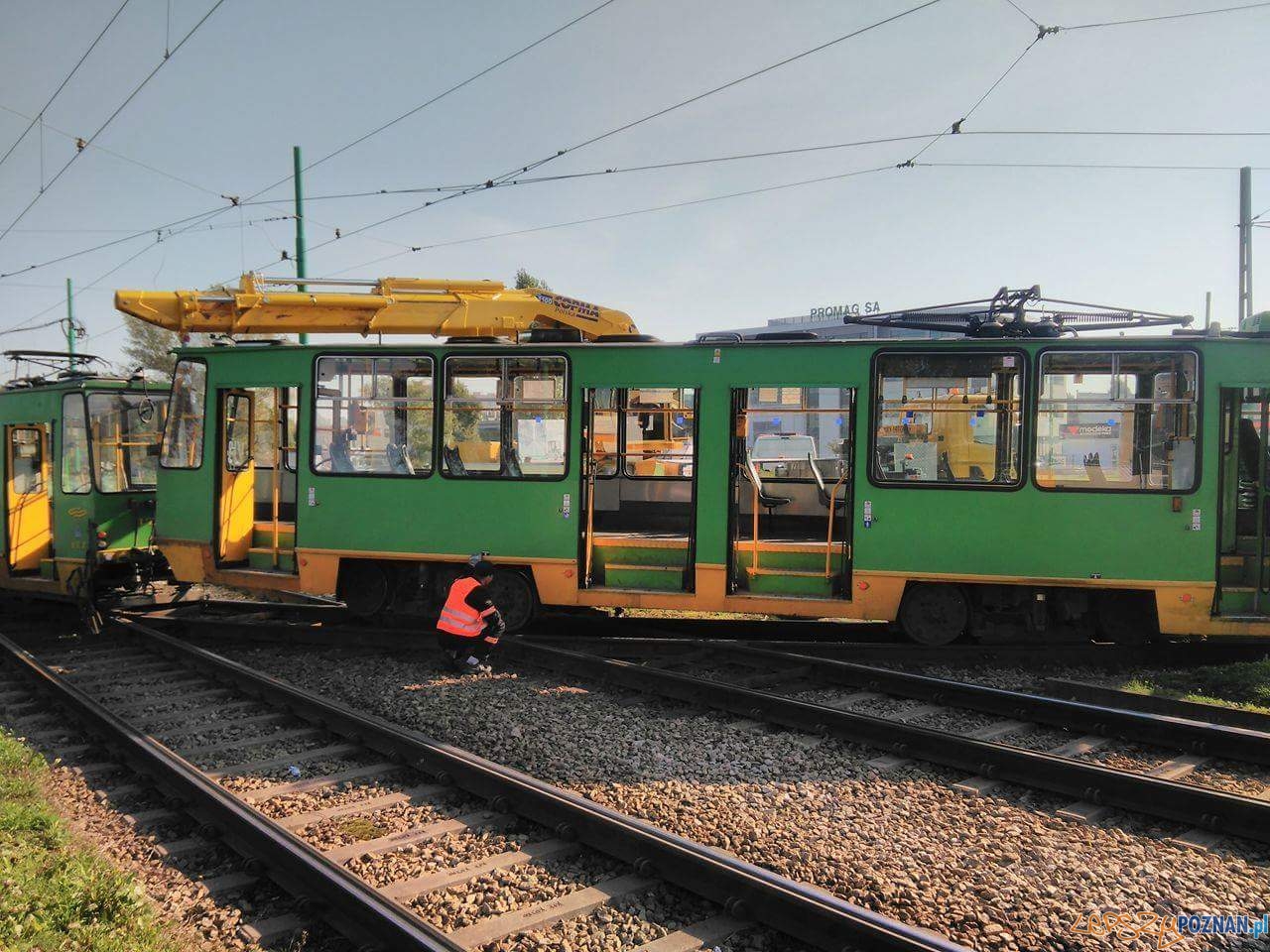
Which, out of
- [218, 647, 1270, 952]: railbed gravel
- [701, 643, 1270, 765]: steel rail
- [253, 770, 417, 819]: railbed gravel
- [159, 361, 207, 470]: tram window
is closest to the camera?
[218, 647, 1270, 952]: railbed gravel

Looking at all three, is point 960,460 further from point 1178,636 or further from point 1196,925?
point 1196,925

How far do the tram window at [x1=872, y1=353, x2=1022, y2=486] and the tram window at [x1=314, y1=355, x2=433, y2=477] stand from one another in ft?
15.1

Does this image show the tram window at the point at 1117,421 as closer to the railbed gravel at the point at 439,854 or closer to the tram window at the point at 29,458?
the railbed gravel at the point at 439,854

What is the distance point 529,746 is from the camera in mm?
6008

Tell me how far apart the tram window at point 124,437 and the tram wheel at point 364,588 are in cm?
358

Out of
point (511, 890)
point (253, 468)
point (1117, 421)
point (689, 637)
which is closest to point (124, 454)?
point (253, 468)

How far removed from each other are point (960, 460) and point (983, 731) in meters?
2.71

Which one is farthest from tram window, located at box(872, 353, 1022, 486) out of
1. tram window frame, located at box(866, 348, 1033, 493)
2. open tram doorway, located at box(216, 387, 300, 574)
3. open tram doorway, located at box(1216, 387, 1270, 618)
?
open tram doorway, located at box(216, 387, 300, 574)

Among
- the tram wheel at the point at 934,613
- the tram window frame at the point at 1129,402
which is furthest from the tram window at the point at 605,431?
Answer: the tram window frame at the point at 1129,402

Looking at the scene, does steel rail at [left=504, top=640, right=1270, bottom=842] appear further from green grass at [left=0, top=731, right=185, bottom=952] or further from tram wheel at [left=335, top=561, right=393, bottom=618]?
green grass at [left=0, top=731, right=185, bottom=952]

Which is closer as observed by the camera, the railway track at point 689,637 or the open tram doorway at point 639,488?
the railway track at point 689,637

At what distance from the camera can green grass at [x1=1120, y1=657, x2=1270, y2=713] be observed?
23.1 ft

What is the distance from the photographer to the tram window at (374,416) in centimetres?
898

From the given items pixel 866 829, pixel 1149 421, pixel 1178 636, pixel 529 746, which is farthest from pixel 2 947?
pixel 1178 636
